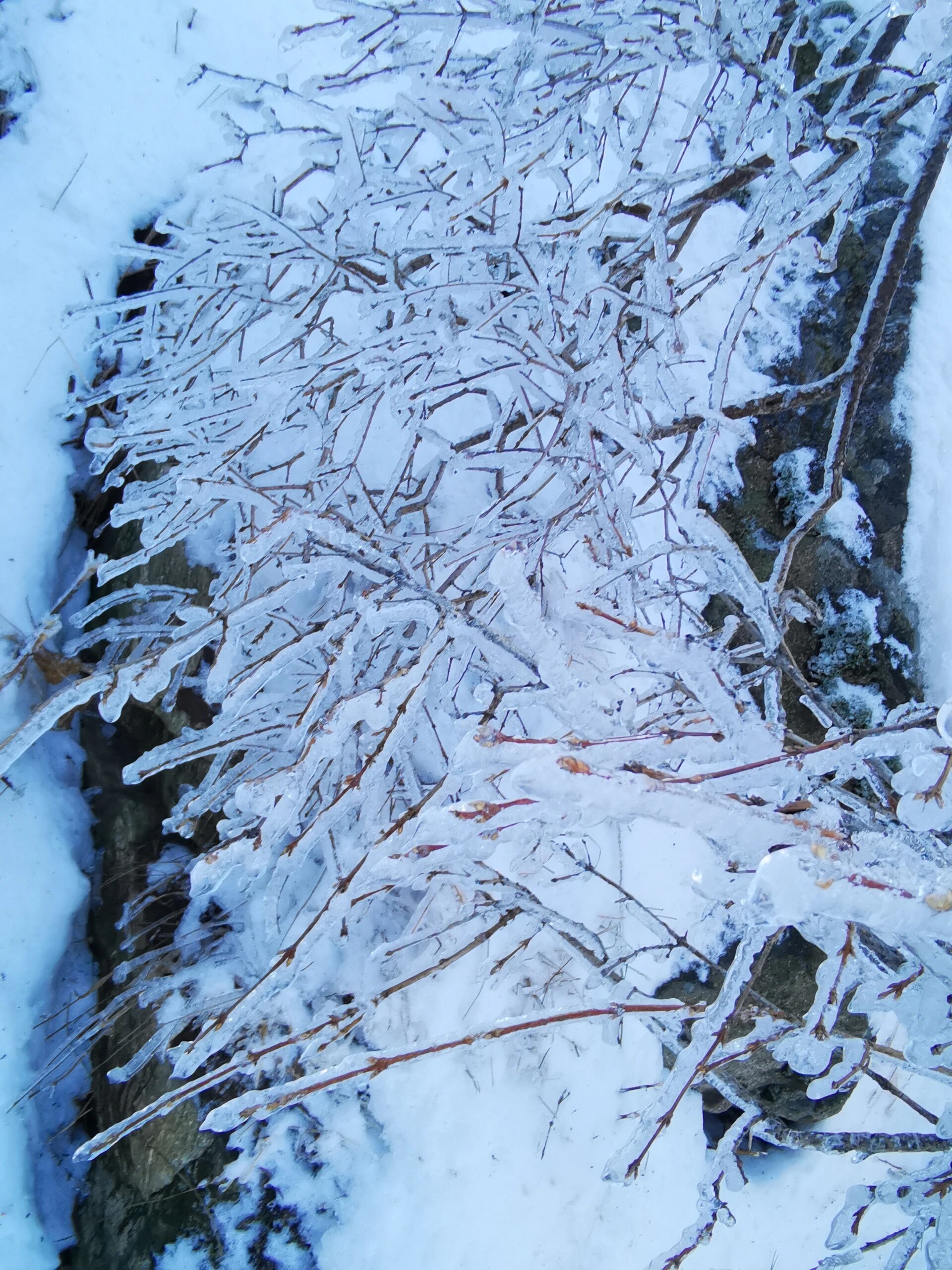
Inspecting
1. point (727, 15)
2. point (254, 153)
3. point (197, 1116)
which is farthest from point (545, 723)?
point (254, 153)

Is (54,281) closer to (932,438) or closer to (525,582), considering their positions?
(525,582)

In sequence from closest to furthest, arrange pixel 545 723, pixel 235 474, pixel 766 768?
pixel 766 768
pixel 235 474
pixel 545 723

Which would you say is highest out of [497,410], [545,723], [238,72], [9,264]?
[238,72]

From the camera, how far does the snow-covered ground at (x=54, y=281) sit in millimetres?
2760

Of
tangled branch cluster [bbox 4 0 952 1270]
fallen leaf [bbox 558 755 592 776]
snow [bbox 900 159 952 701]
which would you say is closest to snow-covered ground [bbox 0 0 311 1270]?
tangled branch cluster [bbox 4 0 952 1270]

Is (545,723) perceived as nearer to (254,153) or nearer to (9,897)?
(9,897)

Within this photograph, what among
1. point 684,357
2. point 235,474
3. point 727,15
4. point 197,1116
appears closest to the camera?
point 727,15

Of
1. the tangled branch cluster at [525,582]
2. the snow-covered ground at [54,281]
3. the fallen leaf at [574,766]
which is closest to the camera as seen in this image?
the fallen leaf at [574,766]

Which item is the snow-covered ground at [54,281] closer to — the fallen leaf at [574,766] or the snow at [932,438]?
the snow at [932,438]

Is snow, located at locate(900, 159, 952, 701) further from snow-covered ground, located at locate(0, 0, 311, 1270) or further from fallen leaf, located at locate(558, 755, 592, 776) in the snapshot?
snow-covered ground, located at locate(0, 0, 311, 1270)

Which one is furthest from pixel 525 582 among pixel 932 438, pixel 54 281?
pixel 54 281

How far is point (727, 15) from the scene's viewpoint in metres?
1.31

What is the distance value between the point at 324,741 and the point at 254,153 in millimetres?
2842

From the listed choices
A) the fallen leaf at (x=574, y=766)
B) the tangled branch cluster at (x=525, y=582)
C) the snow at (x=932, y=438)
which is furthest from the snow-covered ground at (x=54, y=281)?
the fallen leaf at (x=574, y=766)
